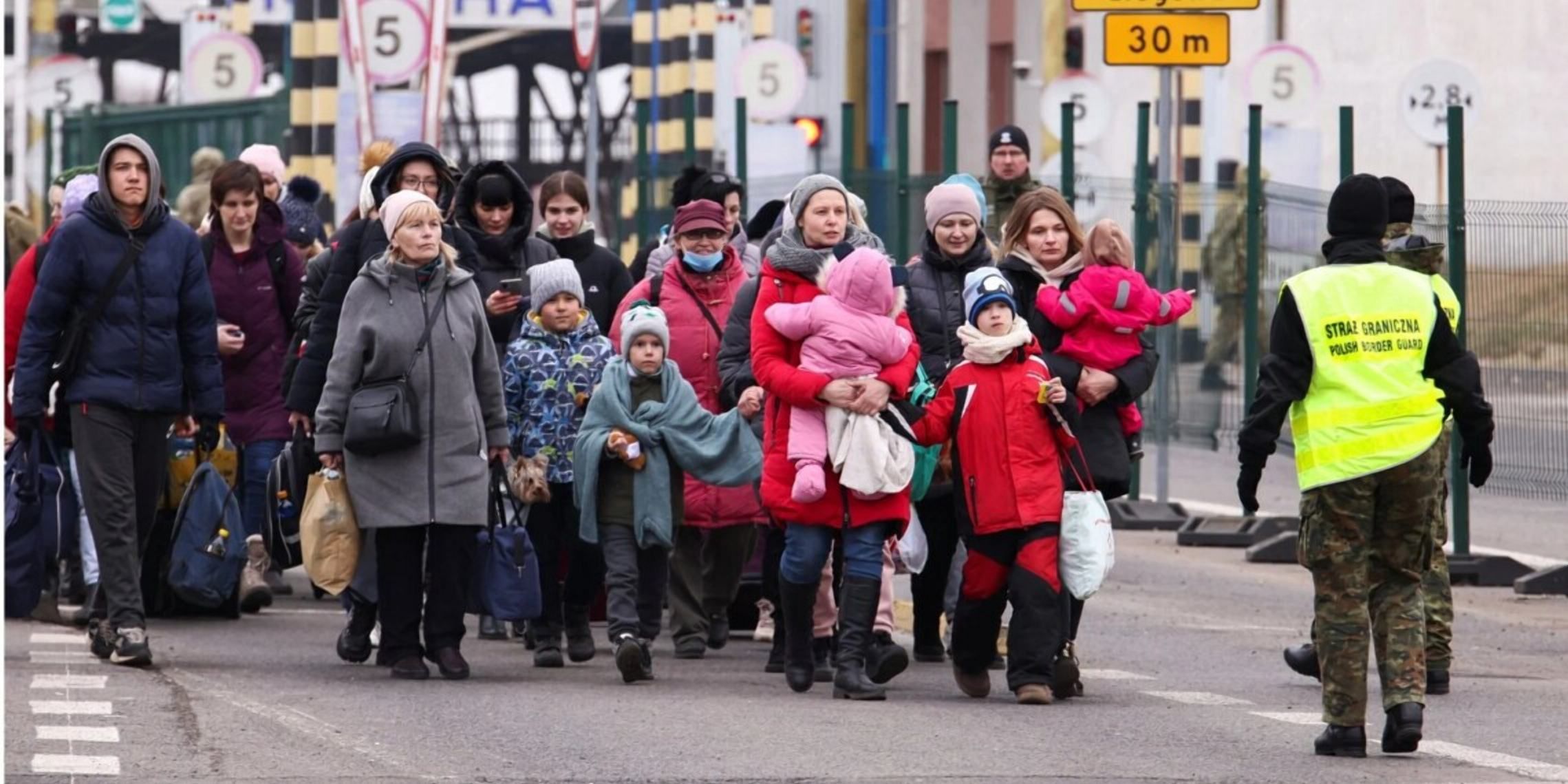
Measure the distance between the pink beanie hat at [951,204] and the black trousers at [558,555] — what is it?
1.66 m

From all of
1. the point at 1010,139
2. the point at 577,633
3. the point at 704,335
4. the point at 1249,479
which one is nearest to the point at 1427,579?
the point at 1249,479

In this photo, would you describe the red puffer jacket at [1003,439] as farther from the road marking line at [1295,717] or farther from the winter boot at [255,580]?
the winter boot at [255,580]

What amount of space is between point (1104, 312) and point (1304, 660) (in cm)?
140

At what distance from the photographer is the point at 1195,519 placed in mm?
18109

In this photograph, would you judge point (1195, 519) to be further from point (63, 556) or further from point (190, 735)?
point (190, 735)

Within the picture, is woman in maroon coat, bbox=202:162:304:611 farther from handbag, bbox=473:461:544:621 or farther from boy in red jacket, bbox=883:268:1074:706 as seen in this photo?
boy in red jacket, bbox=883:268:1074:706

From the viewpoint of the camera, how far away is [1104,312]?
11.2m

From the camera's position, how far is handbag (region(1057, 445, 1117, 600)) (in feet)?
35.4

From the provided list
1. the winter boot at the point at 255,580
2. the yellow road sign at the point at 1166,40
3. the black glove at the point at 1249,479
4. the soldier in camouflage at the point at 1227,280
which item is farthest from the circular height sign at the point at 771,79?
the black glove at the point at 1249,479

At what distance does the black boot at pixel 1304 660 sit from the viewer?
37.6 feet

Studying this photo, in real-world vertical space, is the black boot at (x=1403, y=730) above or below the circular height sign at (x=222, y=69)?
below

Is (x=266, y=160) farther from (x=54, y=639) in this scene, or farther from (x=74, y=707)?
(x=74, y=707)

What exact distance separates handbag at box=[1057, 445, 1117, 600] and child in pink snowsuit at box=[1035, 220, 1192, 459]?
1.79 ft

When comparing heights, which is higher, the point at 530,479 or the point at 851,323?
the point at 851,323
